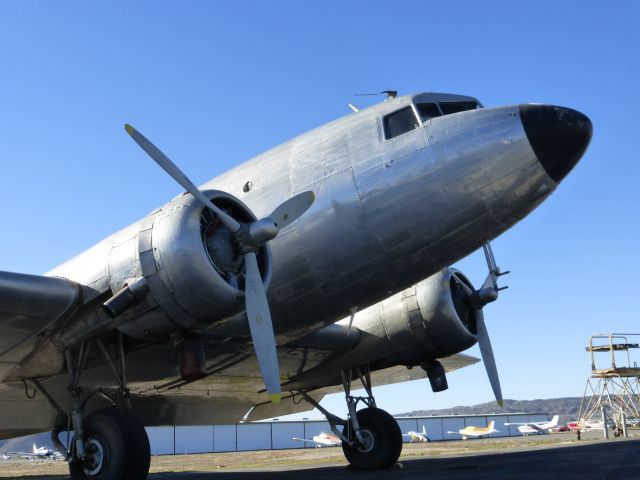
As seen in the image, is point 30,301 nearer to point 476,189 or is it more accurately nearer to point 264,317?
point 264,317

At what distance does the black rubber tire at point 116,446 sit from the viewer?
756 centimetres

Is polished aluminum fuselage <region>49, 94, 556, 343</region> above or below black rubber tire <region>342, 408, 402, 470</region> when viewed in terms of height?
above

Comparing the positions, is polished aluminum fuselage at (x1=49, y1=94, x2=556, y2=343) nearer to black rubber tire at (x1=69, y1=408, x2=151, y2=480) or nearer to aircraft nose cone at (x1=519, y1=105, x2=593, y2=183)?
aircraft nose cone at (x1=519, y1=105, x2=593, y2=183)

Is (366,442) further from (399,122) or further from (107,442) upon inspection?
(399,122)

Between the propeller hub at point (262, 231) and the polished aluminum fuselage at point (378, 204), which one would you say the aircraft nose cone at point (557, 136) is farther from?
the propeller hub at point (262, 231)

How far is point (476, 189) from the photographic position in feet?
26.4

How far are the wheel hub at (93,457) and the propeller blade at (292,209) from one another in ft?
11.2

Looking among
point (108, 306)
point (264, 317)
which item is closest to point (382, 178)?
point (264, 317)

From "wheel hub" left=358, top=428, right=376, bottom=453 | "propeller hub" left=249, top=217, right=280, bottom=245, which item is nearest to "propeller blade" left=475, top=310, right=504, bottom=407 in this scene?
"wheel hub" left=358, top=428, right=376, bottom=453

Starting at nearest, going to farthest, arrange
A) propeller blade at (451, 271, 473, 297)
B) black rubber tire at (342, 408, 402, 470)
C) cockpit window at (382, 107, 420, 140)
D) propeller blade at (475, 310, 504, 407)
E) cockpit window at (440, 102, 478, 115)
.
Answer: cockpit window at (382, 107, 420, 140) → cockpit window at (440, 102, 478, 115) → propeller blade at (475, 310, 504, 407) → black rubber tire at (342, 408, 402, 470) → propeller blade at (451, 271, 473, 297)

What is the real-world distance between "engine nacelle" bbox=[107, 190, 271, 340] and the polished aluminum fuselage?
23 cm

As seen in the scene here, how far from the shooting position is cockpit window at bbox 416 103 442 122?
8.78m

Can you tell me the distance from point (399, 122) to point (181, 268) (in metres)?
3.53

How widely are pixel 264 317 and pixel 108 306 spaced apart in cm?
185
